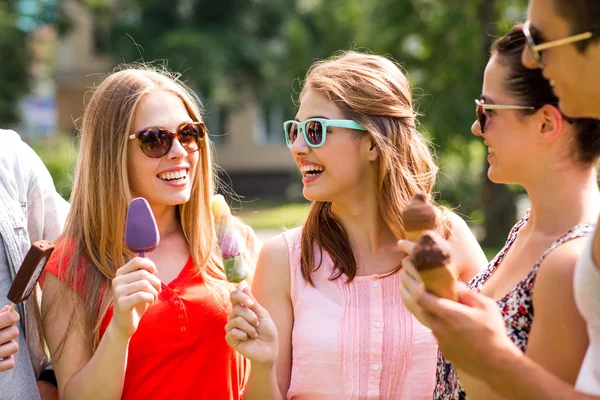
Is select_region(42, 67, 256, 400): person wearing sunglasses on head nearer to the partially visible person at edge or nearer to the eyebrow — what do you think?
the partially visible person at edge

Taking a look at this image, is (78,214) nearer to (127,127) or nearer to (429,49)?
(127,127)

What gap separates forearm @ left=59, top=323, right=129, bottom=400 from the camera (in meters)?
3.02

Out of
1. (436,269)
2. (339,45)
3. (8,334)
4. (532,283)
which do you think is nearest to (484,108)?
(532,283)

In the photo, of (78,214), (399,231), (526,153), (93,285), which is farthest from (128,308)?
(526,153)

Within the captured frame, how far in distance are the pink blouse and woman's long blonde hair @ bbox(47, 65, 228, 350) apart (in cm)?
52

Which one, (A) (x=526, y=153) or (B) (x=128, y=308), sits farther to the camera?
(B) (x=128, y=308)

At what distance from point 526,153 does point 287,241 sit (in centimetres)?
135

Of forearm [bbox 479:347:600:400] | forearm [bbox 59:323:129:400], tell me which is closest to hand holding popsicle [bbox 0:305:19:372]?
forearm [bbox 59:323:129:400]

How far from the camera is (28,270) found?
9.11 ft

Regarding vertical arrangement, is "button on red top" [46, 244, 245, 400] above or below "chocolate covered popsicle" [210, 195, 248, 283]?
below

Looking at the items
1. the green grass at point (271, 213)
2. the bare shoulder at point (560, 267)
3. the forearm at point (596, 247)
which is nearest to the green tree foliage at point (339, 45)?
the green grass at point (271, 213)

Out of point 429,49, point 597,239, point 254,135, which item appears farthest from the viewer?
point 254,135

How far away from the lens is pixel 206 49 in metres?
25.8

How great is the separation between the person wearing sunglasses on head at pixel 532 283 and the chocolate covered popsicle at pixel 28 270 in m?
1.43
